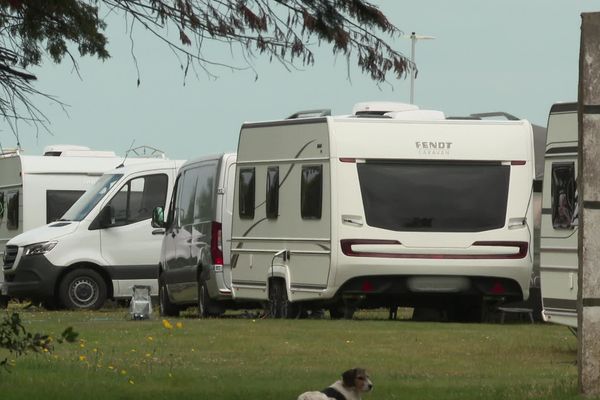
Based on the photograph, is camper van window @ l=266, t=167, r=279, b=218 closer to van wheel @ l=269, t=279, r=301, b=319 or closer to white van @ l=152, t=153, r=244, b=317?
van wheel @ l=269, t=279, r=301, b=319

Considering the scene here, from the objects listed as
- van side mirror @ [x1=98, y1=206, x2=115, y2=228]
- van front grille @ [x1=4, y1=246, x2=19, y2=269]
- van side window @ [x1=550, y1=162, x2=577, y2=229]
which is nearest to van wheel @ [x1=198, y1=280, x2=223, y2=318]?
van side mirror @ [x1=98, y1=206, x2=115, y2=228]

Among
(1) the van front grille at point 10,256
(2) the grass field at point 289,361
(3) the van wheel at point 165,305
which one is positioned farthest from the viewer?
(1) the van front grille at point 10,256

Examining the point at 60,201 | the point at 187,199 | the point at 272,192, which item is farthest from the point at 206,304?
the point at 60,201

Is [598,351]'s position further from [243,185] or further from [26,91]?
[243,185]

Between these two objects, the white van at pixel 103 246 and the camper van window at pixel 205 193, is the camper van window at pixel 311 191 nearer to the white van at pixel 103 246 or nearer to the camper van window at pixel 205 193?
the camper van window at pixel 205 193

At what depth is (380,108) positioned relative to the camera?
24.4 m

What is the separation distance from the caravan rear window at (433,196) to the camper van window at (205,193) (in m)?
3.83

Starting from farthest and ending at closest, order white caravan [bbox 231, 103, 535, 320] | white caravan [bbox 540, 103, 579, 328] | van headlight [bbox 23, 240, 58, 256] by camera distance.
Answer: van headlight [bbox 23, 240, 58, 256] < white caravan [bbox 231, 103, 535, 320] < white caravan [bbox 540, 103, 579, 328]

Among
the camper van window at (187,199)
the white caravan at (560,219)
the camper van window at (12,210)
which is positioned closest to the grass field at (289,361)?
the white caravan at (560,219)

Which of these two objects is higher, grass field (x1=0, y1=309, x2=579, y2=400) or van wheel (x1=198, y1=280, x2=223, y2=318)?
grass field (x1=0, y1=309, x2=579, y2=400)

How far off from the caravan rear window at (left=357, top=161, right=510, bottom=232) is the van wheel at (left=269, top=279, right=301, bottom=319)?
76.5 inches

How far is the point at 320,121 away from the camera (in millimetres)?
23172

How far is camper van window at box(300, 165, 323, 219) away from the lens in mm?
23094

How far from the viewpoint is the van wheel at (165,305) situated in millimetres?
27823
